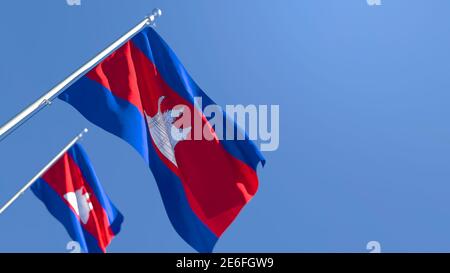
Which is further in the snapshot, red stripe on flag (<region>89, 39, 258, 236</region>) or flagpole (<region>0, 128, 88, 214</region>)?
flagpole (<region>0, 128, 88, 214</region>)

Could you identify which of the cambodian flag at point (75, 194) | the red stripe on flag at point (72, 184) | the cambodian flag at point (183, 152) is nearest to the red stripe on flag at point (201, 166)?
the cambodian flag at point (183, 152)

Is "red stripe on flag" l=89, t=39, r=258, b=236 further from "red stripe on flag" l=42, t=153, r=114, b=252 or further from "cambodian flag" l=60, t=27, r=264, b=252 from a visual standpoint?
"red stripe on flag" l=42, t=153, r=114, b=252

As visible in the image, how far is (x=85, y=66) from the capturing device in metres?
8.54

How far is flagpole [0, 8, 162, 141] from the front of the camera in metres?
7.02

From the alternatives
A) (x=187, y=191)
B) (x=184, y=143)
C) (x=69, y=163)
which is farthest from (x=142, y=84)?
(x=69, y=163)

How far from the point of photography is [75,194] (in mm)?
13016

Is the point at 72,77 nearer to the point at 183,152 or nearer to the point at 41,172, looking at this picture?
the point at 183,152

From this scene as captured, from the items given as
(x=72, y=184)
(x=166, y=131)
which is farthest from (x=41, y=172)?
(x=166, y=131)

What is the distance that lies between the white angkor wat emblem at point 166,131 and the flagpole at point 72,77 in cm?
123

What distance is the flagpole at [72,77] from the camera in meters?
7.02

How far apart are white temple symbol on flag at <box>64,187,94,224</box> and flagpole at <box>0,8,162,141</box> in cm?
465

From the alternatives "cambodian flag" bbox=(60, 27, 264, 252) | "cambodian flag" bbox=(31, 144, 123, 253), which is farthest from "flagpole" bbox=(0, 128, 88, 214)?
"cambodian flag" bbox=(60, 27, 264, 252)
